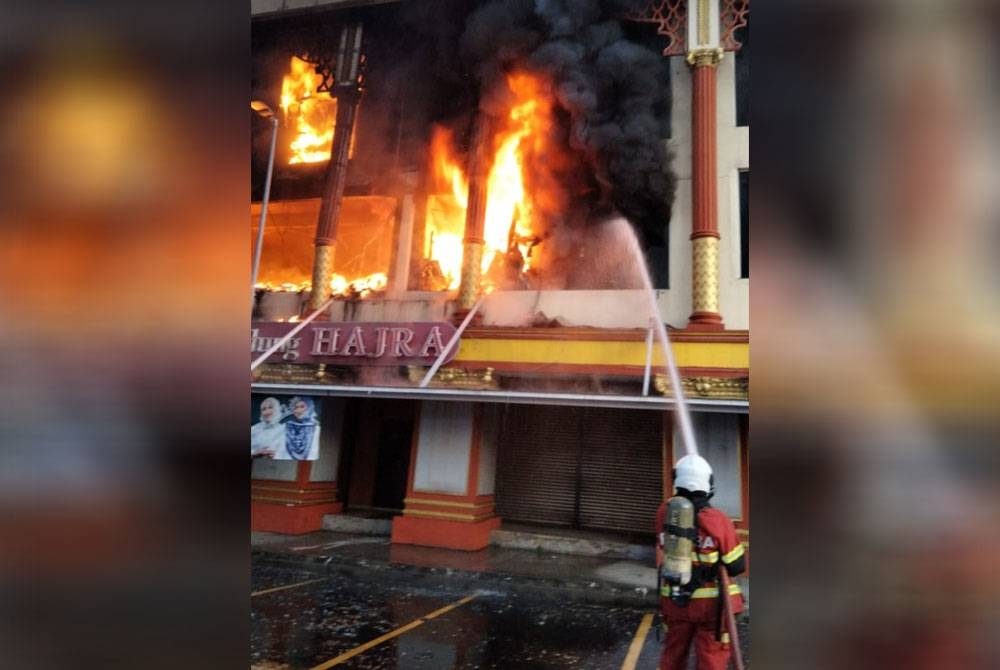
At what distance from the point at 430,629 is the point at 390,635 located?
19.8 inches

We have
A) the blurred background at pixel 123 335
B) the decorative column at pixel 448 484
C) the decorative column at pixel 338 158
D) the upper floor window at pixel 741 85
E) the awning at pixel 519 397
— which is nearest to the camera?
the blurred background at pixel 123 335

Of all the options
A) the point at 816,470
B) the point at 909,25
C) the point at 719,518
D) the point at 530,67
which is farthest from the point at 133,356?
the point at 530,67

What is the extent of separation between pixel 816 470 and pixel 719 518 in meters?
3.81

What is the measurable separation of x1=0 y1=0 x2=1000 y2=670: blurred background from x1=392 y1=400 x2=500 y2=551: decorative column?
10903 millimetres

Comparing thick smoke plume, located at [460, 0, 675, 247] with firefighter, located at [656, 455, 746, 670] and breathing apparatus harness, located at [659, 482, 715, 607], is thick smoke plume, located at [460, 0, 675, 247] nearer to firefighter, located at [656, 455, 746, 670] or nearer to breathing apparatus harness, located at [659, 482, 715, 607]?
firefighter, located at [656, 455, 746, 670]

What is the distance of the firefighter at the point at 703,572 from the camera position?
426 cm

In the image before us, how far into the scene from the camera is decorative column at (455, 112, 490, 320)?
12672mm

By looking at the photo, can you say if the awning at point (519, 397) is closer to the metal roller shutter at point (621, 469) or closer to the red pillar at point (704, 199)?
the red pillar at point (704, 199)

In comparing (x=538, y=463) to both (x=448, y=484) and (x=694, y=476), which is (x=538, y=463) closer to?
(x=448, y=484)

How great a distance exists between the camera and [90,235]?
1.06 metres

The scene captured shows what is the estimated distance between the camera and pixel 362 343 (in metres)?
12.0

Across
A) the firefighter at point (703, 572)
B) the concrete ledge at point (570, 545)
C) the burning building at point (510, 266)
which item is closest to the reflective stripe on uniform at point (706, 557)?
the firefighter at point (703, 572)

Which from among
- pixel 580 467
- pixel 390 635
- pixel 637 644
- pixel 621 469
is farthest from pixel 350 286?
pixel 637 644

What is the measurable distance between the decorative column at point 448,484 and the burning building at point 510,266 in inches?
1.6
